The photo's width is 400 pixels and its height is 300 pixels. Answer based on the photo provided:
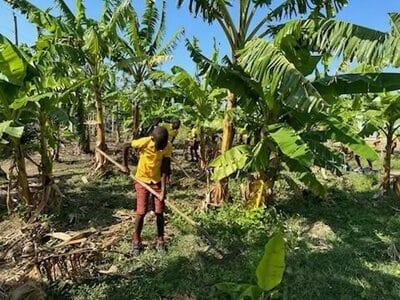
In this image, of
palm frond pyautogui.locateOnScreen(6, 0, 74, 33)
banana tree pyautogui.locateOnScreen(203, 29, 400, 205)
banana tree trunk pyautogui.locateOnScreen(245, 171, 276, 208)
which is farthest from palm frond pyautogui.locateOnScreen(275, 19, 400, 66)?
palm frond pyautogui.locateOnScreen(6, 0, 74, 33)

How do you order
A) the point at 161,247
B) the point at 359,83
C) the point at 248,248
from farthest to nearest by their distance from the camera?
the point at 359,83 → the point at 248,248 → the point at 161,247

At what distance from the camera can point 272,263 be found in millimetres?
3373

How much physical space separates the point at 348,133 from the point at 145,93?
380 centimetres

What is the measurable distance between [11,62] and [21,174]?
1.88 m

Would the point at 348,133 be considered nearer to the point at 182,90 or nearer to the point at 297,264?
the point at 297,264

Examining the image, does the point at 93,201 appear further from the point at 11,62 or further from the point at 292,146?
the point at 292,146

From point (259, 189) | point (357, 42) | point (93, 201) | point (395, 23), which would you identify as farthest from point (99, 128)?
point (395, 23)

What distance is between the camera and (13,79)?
17.2 feet

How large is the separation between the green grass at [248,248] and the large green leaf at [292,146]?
1.27 meters

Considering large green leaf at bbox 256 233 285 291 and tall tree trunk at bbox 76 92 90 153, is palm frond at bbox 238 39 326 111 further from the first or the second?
tall tree trunk at bbox 76 92 90 153

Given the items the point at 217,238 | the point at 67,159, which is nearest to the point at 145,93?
the point at 217,238

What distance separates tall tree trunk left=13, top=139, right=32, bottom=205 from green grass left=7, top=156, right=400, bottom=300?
515mm

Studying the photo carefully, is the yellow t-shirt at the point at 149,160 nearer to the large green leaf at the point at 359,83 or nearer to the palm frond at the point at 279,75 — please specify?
the palm frond at the point at 279,75

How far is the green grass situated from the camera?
172 inches
